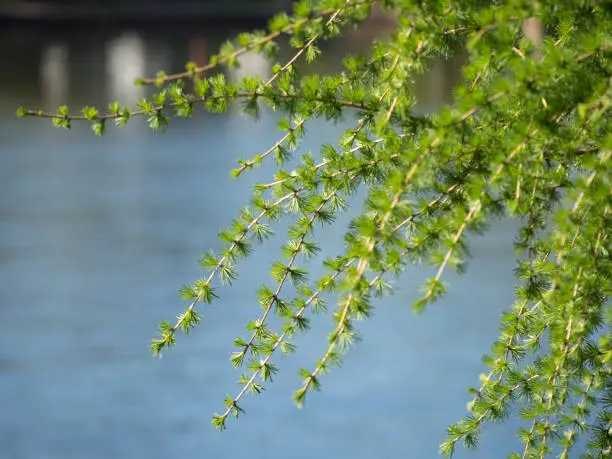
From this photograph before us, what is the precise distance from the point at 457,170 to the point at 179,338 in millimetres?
3410

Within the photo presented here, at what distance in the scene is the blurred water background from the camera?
3688 mm

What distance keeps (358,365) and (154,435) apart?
937mm

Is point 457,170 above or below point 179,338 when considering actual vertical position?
below

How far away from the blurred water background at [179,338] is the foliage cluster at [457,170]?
2.01ft

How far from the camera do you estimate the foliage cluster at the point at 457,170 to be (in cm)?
117

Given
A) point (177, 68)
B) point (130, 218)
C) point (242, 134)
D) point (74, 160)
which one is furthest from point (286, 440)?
point (177, 68)

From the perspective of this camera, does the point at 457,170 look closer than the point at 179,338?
Yes

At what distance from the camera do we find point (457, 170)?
136cm

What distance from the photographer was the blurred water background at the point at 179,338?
369 centimetres

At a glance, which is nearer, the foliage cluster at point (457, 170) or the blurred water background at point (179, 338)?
the foliage cluster at point (457, 170)

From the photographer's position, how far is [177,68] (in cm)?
1420

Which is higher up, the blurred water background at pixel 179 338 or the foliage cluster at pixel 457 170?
the blurred water background at pixel 179 338

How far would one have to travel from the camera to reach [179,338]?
4.66 metres

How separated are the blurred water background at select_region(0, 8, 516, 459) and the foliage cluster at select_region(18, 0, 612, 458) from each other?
0.61 metres
